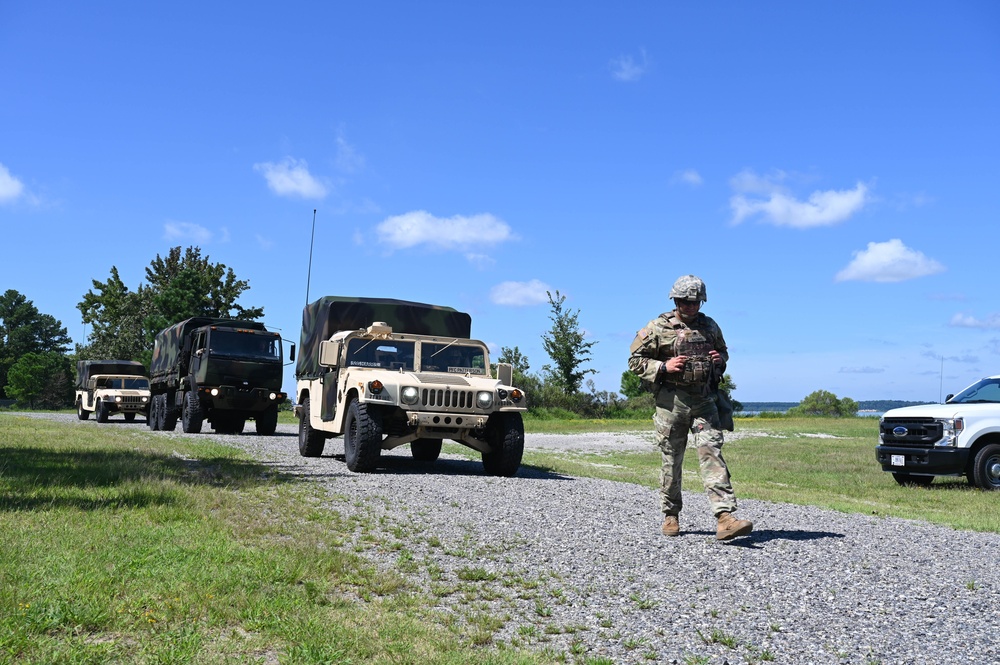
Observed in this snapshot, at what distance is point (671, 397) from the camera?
7.30m

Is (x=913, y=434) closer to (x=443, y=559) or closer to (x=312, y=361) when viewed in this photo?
(x=312, y=361)

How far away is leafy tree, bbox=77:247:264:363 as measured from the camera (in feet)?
189

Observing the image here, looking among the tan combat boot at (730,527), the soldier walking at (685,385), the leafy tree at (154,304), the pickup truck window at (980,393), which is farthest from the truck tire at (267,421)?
the leafy tree at (154,304)

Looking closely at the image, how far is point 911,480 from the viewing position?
15.7m

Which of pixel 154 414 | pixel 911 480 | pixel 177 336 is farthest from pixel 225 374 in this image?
pixel 911 480

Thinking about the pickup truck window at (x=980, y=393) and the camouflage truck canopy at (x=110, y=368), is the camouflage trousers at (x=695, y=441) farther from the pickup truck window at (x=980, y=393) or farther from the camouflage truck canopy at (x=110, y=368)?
the camouflage truck canopy at (x=110, y=368)

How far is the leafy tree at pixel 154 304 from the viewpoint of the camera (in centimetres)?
5753

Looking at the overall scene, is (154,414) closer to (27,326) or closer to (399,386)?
(399,386)

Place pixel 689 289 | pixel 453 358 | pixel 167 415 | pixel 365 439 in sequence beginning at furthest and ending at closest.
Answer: pixel 167 415 < pixel 453 358 < pixel 365 439 < pixel 689 289

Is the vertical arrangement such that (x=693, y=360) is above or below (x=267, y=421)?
above

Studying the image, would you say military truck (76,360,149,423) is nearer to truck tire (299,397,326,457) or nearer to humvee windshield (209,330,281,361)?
humvee windshield (209,330,281,361)

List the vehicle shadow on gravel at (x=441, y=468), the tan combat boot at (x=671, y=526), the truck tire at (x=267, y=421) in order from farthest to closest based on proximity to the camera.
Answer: the truck tire at (x=267, y=421) < the vehicle shadow on gravel at (x=441, y=468) < the tan combat boot at (x=671, y=526)

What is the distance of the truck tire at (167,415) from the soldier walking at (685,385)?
67.4 ft

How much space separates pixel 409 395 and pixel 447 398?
535 millimetres
